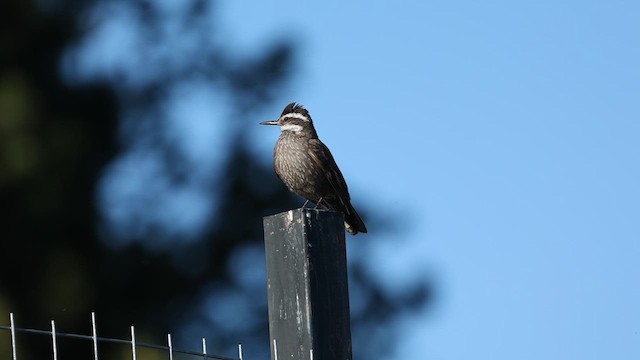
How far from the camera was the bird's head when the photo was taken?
24.3 feet

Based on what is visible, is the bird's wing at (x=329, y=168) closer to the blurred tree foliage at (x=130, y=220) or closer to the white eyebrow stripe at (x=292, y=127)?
the white eyebrow stripe at (x=292, y=127)

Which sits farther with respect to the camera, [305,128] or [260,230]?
[260,230]

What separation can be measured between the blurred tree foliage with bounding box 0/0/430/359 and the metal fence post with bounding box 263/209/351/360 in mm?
7863

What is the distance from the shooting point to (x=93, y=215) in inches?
534

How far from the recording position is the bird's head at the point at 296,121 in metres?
7.41

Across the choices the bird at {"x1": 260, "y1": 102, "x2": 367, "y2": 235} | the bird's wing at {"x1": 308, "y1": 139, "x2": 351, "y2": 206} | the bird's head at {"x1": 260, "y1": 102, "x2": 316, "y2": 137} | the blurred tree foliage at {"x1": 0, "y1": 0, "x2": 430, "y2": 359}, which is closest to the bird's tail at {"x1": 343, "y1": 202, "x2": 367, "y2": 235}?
the bird at {"x1": 260, "y1": 102, "x2": 367, "y2": 235}

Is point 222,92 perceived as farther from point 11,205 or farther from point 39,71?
point 11,205

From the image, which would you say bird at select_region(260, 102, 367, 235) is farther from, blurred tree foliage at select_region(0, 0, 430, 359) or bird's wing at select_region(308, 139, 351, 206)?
blurred tree foliage at select_region(0, 0, 430, 359)

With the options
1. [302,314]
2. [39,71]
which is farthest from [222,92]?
[302,314]

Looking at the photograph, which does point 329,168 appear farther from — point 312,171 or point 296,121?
point 296,121

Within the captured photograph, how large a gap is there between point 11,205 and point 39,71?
169cm

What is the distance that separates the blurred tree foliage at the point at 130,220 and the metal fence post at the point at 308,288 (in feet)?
25.8

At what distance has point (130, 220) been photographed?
570 inches

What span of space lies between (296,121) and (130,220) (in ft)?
23.9
